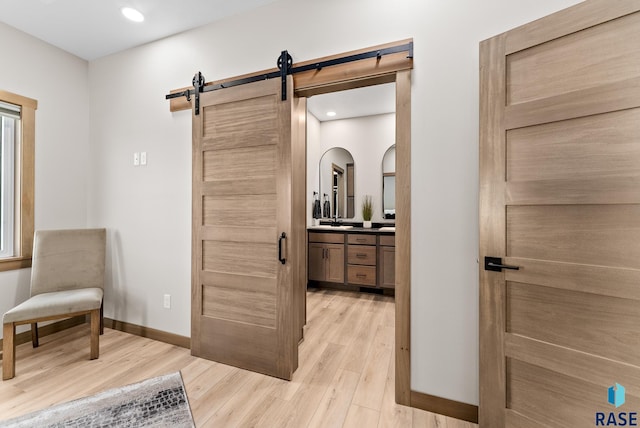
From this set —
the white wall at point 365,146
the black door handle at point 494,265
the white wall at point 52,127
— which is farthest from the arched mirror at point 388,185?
the white wall at point 52,127

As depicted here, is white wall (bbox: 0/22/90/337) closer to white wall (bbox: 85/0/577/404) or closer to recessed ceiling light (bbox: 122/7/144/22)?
white wall (bbox: 85/0/577/404)

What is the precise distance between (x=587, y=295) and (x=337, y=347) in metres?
1.78

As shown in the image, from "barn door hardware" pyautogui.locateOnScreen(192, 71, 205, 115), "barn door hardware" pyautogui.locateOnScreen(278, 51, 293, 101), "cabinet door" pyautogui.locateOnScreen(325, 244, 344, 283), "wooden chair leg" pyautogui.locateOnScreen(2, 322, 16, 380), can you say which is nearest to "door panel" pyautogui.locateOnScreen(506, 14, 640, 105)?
"barn door hardware" pyautogui.locateOnScreen(278, 51, 293, 101)

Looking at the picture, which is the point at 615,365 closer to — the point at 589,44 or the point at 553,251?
the point at 553,251

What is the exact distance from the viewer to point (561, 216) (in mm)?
1246

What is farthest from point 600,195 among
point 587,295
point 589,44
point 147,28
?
point 147,28

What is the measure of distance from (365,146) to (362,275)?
81.5 inches

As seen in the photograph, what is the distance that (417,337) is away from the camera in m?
1.69

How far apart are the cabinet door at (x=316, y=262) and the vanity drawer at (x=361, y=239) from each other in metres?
0.44

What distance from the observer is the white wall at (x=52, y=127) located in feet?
7.91

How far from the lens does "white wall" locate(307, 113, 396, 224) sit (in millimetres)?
4395

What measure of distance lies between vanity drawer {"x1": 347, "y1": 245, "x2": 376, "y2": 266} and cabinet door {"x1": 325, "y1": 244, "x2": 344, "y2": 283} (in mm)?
120

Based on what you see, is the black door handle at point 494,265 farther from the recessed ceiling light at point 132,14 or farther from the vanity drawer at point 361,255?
the recessed ceiling light at point 132,14

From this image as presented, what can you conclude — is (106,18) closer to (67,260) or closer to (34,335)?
(67,260)
